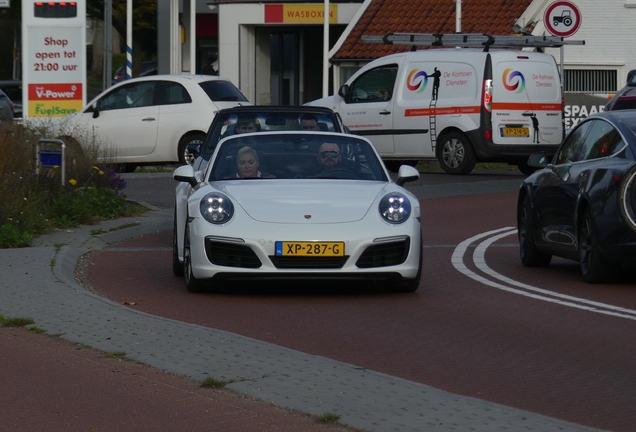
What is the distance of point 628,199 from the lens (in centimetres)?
1065

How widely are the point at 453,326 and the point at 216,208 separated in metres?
2.27

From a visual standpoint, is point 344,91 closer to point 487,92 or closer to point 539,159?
point 487,92

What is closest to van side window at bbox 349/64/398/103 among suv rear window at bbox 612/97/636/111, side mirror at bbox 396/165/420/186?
suv rear window at bbox 612/97/636/111

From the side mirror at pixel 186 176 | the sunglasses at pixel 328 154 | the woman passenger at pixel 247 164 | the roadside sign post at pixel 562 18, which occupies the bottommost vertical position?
the side mirror at pixel 186 176

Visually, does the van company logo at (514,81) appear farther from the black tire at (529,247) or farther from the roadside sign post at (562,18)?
the black tire at (529,247)

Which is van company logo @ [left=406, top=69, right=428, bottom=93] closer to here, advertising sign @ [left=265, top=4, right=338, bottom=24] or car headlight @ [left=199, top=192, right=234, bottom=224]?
car headlight @ [left=199, top=192, right=234, bottom=224]

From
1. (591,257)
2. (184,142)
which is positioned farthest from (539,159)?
(184,142)

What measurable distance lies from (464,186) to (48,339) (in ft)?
45.4

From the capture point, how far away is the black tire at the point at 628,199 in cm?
1062

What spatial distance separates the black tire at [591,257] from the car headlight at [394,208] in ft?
5.43

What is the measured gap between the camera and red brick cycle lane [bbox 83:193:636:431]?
7078 millimetres

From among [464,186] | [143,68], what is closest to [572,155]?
[464,186]

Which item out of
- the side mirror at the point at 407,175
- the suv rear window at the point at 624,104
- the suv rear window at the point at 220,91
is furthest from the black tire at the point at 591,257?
the suv rear window at the point at 220,91

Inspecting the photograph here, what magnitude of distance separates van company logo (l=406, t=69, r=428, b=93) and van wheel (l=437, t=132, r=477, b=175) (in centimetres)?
99
